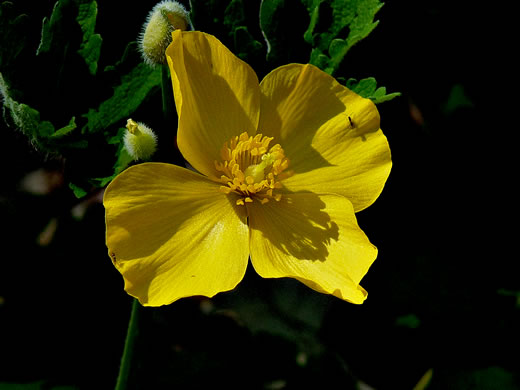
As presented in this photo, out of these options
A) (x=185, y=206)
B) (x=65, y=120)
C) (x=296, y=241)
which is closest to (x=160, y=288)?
(x=185, y=206)

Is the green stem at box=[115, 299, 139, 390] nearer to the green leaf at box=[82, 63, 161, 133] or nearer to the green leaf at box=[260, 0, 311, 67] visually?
the green leaf at box=[82, 63, 161, 133]

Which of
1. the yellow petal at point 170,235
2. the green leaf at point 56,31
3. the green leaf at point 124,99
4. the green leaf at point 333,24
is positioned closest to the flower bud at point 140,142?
the yellow petal at point 170,235

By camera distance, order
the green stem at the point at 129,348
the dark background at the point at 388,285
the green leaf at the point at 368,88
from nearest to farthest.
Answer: the green leaf at the point at 368,88 < the green stem at the point at 129,348 < the dark background at the point at 388,285

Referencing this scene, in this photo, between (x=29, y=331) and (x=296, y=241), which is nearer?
(x=296, y=241)

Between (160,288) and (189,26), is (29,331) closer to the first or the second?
(160,288)

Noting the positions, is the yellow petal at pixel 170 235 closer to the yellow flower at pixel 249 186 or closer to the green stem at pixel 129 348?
the yellow flower at pixel 249 186

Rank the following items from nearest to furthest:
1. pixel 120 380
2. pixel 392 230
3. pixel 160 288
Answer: pixel 160 288 → pixel 120 380 → pixel 392 230

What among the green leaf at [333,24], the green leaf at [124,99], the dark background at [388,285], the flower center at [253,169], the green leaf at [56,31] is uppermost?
the green leaf at [333,24]

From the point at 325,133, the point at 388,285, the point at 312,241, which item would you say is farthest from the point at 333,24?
the point at 388,285
